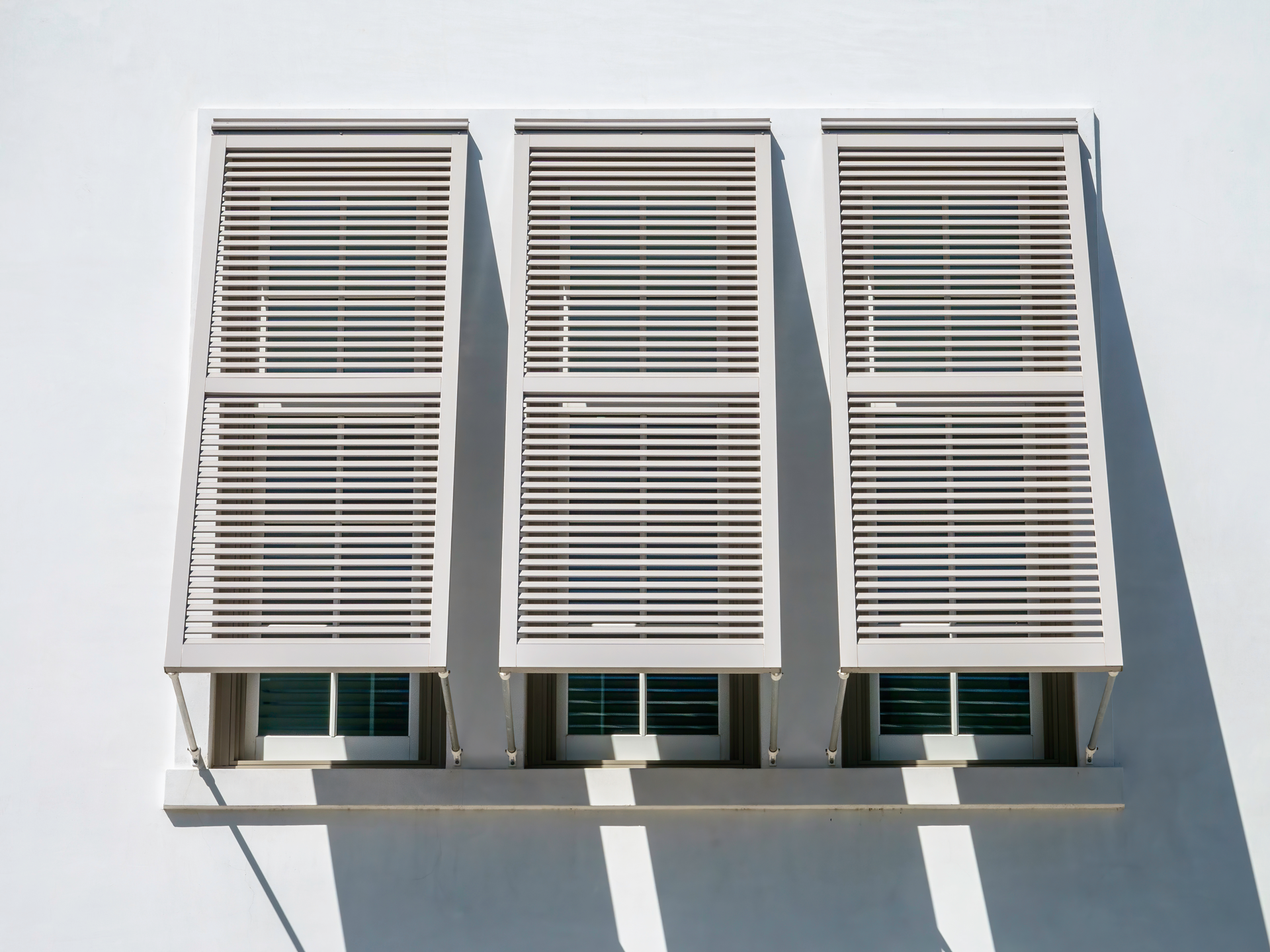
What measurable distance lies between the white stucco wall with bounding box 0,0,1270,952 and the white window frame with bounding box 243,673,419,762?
0.29m

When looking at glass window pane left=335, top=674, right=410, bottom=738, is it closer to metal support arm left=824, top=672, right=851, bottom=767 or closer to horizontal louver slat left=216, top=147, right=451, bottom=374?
horizontal louver slat left=216, top=147, right=451, bottom=374

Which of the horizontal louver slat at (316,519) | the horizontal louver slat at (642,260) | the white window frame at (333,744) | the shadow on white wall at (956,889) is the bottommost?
the shadow on white wall at (956,889)

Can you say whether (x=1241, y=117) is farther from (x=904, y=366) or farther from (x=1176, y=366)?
(x=904, y=366)

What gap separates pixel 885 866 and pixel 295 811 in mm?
2632

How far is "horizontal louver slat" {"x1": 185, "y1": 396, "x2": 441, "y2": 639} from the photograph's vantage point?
3988 millimetres

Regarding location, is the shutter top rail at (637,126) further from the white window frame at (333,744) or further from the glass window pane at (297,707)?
the glass window pane at (297,707)

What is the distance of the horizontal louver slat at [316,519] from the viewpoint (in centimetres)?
399

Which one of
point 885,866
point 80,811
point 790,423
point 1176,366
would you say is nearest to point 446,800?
point 80,811

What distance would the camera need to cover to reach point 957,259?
4.28m

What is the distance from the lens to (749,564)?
3.96 metres

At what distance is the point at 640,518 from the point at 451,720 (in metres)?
1.23

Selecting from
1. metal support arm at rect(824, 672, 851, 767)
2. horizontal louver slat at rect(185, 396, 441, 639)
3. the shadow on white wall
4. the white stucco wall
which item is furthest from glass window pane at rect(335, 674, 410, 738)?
the shadow on white wall

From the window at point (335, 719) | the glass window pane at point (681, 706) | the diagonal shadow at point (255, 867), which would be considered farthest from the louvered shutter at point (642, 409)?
the diagonal shadow at point (255, 867)

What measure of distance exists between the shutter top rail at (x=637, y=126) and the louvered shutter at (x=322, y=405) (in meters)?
0.36
